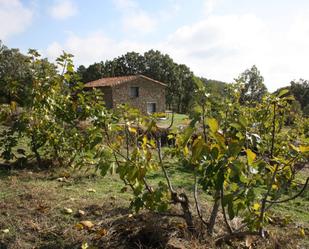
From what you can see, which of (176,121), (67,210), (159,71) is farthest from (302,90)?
(67,210)

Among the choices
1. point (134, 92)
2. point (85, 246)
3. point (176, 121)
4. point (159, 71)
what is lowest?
point (85, 246)

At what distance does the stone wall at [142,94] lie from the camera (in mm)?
31812

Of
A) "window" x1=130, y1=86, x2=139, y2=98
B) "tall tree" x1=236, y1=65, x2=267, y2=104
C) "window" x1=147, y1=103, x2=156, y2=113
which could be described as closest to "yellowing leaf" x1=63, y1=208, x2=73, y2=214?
"tall tree" x1=236, y1=65, x2=267, y2=104

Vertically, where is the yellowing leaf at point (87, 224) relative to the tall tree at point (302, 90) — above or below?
below

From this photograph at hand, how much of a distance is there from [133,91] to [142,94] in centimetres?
114

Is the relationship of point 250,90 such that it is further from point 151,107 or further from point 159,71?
point 159,71

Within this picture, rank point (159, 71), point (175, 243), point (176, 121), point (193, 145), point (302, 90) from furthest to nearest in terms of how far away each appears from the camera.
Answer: point (159, 71) < point (302, 90) < point (176, 121) < point (175, 243) < point (193, 145)

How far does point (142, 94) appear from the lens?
3416 centimetres

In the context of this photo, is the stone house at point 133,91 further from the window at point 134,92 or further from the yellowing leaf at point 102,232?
the yellowing leaf at point 102,232

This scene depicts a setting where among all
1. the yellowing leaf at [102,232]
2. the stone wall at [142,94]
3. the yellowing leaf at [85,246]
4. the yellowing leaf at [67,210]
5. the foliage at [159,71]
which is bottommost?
the yellowing leaf at [85,246]

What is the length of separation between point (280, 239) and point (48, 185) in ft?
11.4

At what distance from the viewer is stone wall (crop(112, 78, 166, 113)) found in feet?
104

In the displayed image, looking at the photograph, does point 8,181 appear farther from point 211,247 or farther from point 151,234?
point 211,247

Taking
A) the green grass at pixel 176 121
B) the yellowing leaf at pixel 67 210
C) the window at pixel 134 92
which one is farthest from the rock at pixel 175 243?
the window at pixel 134 92
